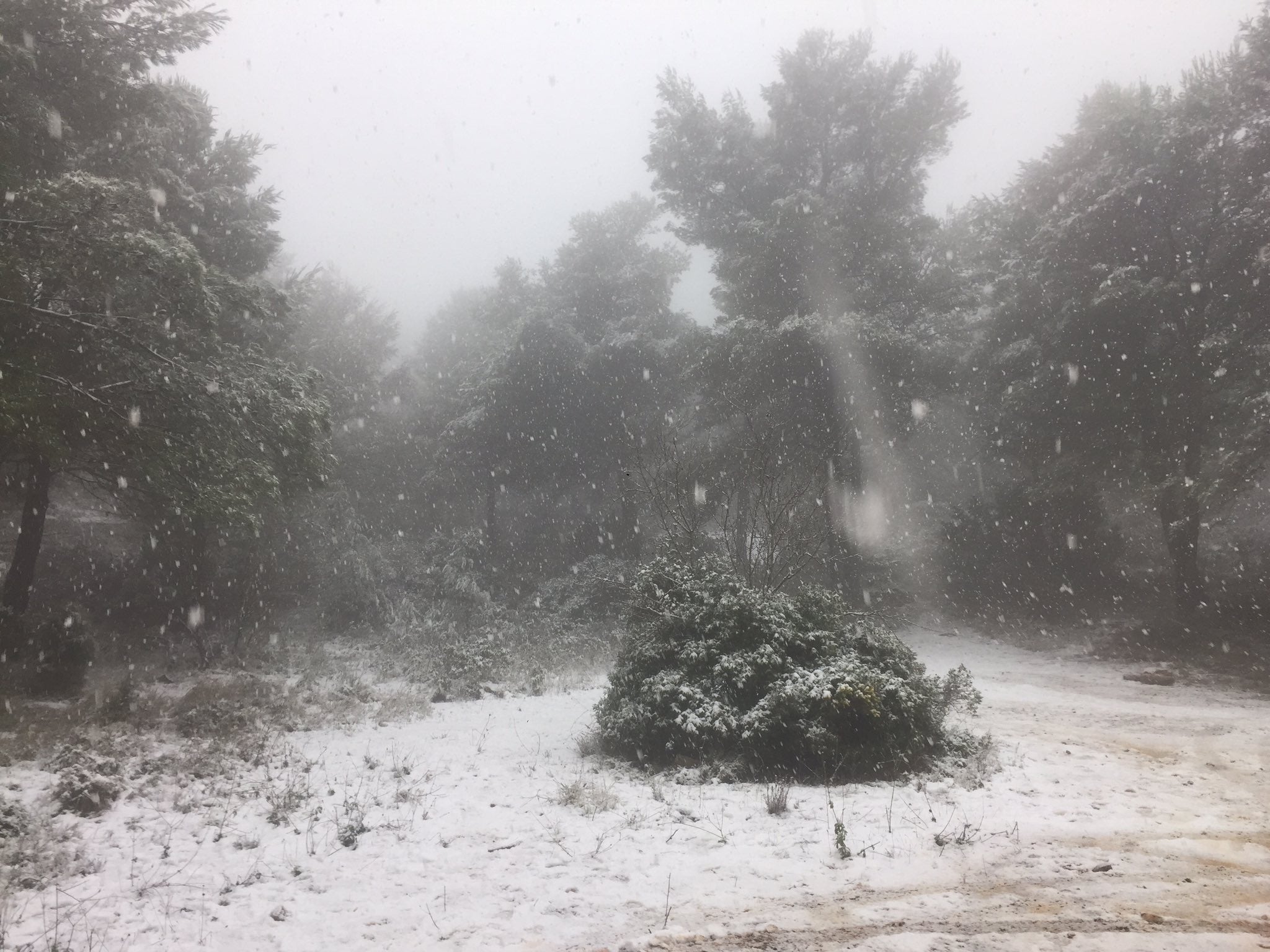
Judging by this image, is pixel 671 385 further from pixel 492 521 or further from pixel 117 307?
pixel 117 307

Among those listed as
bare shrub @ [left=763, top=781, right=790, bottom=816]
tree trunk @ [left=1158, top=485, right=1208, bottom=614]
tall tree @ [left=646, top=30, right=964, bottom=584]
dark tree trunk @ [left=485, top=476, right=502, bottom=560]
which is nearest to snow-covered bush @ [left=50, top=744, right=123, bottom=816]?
bare shrub @ [left=763, top=781, right=790, bottom=816]

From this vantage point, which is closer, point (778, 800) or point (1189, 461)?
point (778, 800)

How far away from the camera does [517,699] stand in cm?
1150

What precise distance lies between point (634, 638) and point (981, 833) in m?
4.90

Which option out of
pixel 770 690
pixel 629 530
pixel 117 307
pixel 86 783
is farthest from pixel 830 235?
pixel 86 783

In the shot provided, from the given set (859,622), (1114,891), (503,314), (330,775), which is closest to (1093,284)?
(859,622)

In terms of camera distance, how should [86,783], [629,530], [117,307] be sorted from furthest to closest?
[629,530]
[117,307]
[86,783]

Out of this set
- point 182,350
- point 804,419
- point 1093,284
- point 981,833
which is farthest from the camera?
point 804,419

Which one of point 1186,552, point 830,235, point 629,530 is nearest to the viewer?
point 1186,552

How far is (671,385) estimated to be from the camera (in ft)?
82.3

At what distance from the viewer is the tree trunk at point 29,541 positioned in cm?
997

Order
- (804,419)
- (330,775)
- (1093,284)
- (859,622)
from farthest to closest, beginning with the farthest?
(804,419), (1093,284), (859,622), (330,775)

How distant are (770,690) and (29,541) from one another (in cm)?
1222

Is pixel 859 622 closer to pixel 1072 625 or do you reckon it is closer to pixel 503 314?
pixel 1072 625
